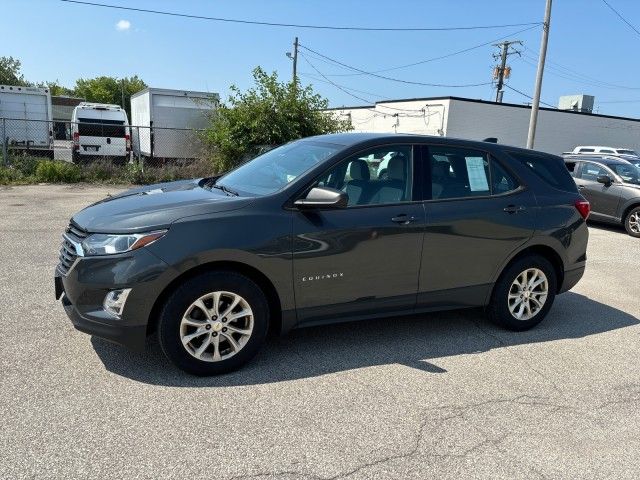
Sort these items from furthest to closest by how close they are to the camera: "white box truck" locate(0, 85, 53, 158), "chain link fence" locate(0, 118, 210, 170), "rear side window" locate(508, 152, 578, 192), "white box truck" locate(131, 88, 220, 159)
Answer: "white box truck" locate(0, 85, 53, 158)
"white box truck" locate(131, 88, 220, 159)
"chain link fence" locate(0, 118, 210, 170)
"rear side window" locate(508, 152, 578, 192)

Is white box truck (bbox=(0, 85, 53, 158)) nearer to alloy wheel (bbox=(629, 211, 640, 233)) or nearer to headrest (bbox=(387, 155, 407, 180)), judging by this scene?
headrest (bbox=(387, 155, 407, 180))

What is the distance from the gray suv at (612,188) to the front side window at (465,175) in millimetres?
8051

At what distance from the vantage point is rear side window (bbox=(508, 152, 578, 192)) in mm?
5045

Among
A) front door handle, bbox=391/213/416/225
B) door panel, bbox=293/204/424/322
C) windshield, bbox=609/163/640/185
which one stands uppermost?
windshield, bbox=609/163/640/185

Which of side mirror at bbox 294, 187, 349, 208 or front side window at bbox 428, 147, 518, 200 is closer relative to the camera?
side mirror at bbox 294, 187, 349, 208

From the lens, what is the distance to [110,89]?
81375 millimetres

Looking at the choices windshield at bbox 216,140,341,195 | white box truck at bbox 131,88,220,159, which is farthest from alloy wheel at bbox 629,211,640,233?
white box truck at bbox 131,88,220,159

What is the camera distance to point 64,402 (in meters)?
3.26

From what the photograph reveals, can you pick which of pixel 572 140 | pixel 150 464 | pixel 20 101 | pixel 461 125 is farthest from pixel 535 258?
pixel 572 140

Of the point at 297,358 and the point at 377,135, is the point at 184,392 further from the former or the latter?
the point at 377,135

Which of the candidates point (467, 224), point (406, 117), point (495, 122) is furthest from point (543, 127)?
point (467, 224)

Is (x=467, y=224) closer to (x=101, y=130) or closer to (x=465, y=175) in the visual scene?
(x=465, y=175)

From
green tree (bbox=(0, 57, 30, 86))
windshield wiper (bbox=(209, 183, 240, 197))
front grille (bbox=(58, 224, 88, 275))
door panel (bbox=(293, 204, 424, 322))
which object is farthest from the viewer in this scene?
green tree (bbox=(0, 57, 30, 86))

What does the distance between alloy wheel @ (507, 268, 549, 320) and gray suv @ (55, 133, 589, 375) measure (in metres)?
0.01
